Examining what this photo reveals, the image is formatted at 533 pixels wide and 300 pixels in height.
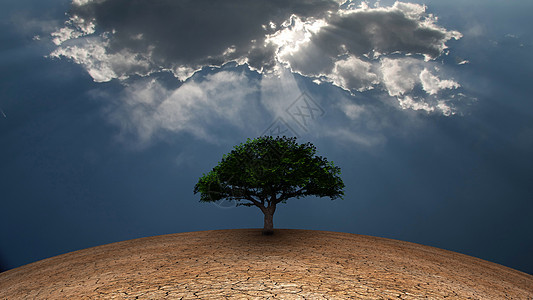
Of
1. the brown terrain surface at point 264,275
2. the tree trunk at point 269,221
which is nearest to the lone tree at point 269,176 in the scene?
the tree trunk at point 269,221

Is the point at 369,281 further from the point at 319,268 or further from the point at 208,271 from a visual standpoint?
the point at 208,271

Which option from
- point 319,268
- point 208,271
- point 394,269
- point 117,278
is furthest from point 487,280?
point 117,278

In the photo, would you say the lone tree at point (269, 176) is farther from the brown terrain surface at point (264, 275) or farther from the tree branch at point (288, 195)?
the brown terrain surface at point (264, 275)

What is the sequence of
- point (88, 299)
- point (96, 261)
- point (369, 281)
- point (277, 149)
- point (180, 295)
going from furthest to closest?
point (277, 149)
point (96, 261)
point (369, 281)
point (88, 299)
point (180, 295)

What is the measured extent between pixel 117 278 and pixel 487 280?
65.2 feet

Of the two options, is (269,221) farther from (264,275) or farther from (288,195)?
(264,275)

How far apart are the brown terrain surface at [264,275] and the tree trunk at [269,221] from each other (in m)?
1.35

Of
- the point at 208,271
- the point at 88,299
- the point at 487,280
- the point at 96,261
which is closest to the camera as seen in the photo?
the point at 88,299

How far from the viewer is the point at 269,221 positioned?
2112cm

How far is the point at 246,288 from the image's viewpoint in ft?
30.9

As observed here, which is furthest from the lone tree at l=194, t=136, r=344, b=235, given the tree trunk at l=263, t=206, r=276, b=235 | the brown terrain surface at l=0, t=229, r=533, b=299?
the brown terrain surface at l=0, t=229, r=533, b=299

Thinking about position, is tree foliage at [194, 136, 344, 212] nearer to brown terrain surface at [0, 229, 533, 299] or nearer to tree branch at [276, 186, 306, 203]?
tree branch at [276, 186, 306, 203]

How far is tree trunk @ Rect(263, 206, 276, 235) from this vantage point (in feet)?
69.0

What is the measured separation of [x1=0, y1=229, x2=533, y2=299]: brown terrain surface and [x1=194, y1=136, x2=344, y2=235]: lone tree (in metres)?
3.66
